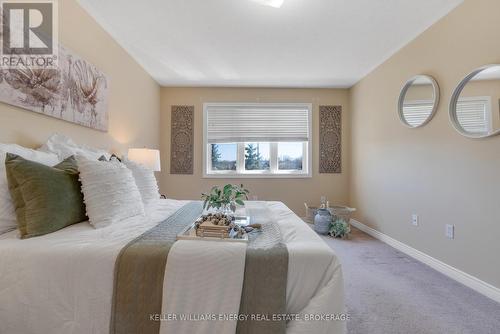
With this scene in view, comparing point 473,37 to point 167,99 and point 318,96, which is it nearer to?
point 318,96

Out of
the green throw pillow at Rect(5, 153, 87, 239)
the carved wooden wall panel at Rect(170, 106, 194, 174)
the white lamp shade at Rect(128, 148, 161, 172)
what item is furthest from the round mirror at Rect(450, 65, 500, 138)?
the carved wooden wall panel at Rect(170, 106, 194, 174)

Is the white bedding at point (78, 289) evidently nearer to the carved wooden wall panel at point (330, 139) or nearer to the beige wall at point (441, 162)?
the beige wall at point (441, 162)

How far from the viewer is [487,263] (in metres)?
1.79

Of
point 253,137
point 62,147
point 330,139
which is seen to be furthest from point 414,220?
point 62,147

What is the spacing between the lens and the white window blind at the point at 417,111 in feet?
7.73

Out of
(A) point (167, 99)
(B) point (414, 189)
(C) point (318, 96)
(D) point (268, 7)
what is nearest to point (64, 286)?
(D) point (268, 7)

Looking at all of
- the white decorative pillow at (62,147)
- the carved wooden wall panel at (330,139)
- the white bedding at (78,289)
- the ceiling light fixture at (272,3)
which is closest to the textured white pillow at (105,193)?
the white decorative pillow at (62,147)

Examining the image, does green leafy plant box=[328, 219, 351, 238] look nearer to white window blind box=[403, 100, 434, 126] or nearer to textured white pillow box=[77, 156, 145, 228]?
white window blind box=[403, 100, 434, 126]

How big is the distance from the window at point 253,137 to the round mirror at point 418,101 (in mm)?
1582

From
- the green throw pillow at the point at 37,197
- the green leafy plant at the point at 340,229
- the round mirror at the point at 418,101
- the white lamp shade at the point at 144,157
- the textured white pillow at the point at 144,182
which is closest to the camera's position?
the green throw pillow at the point at 37,197

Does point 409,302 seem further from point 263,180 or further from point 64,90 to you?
point 64,90

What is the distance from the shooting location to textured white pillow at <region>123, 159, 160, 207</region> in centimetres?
207

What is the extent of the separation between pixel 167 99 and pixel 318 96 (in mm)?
2654

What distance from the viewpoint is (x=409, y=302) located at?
66.5 inches
